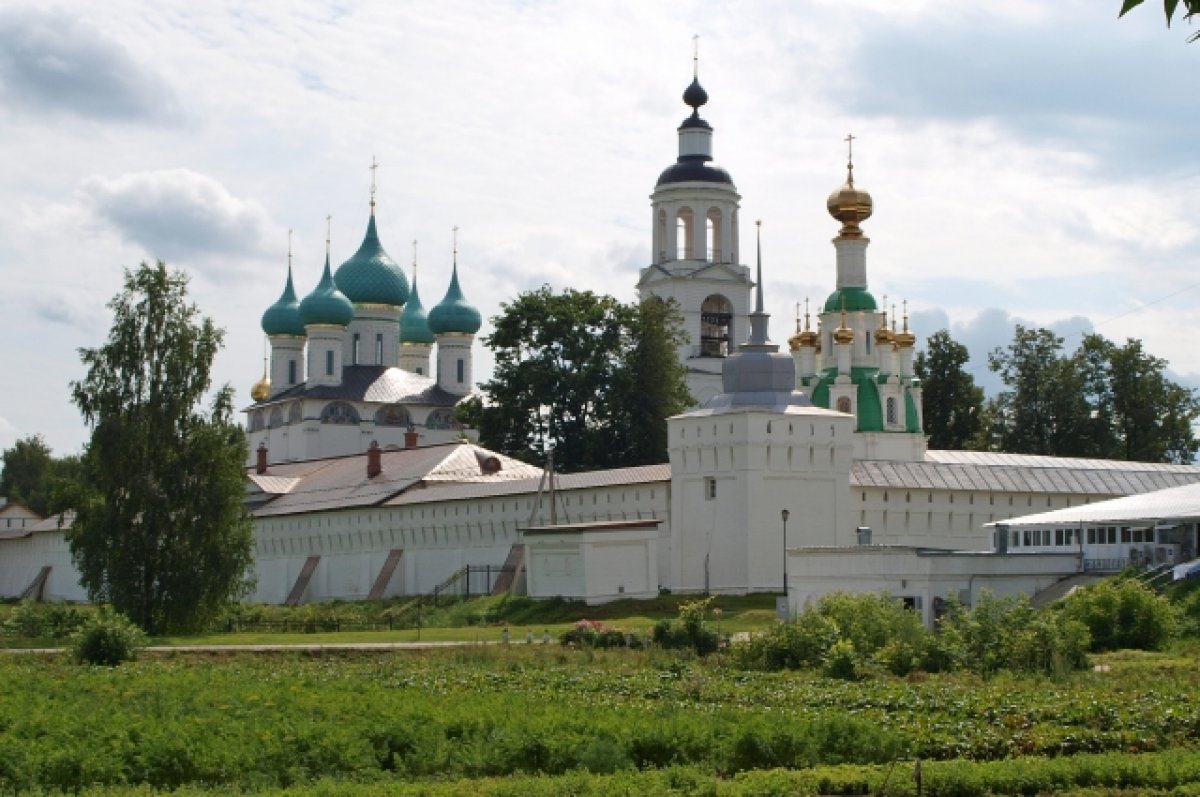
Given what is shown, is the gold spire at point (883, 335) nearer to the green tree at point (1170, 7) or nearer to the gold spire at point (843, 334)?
the gold spire at point (843, 334)

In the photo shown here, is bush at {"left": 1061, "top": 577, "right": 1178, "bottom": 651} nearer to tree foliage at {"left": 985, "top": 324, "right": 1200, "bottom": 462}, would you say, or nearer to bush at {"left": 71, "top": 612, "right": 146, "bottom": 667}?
bush at {"left": 71, "top": 612, "right": 146, "bottom": 667}

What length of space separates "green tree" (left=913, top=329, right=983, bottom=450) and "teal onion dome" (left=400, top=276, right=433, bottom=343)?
26623 millimetres

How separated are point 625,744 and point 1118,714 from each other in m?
5.21

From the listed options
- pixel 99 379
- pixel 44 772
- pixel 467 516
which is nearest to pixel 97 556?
pixel 99 379

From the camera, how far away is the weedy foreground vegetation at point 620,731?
17.4 m

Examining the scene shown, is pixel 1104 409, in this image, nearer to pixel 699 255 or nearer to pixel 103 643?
pixel 699 255

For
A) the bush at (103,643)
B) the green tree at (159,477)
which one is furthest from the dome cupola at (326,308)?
the bush at (103,643)

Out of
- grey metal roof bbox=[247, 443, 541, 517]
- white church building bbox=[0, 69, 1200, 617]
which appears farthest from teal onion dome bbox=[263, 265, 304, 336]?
grey metal roof bbox=[247, 443, 541, 517]

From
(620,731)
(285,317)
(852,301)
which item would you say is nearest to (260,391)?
(285,317)

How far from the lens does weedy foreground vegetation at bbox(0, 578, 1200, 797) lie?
17.4 m

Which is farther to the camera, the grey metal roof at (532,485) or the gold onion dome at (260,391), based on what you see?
the gold onion dome at (260,391)

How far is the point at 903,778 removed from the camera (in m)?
17.4

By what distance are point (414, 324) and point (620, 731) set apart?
7170 cm

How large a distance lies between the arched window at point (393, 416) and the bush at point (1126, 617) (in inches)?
2116
